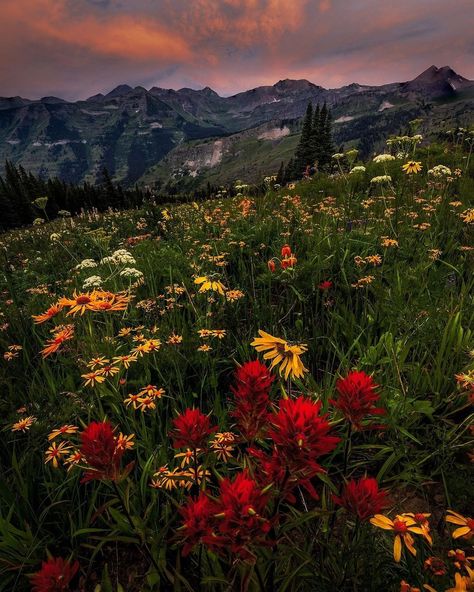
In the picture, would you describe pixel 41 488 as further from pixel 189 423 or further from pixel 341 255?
pixel 341 255

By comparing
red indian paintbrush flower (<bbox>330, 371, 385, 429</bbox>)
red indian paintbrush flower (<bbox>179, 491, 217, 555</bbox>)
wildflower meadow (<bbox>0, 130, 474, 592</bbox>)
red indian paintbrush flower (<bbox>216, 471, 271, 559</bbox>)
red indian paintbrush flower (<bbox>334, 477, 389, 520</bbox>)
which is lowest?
wildflower meadow (<bbox>0, 130, 474, 592</bbox>)

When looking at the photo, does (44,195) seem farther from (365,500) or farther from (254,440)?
(365,500)

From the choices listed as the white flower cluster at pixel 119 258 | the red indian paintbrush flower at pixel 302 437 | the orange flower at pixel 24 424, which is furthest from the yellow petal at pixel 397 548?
the white flower cluster at pixel 119 258

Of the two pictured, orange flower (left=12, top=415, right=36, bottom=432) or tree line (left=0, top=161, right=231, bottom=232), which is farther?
tree line (left=0, top=161, right=231, bottom=232)

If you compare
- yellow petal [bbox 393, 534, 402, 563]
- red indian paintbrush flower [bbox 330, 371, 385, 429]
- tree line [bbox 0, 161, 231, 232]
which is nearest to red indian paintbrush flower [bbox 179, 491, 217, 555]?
red indian paintbrush flower [bbox 330, 371, 385, 429]

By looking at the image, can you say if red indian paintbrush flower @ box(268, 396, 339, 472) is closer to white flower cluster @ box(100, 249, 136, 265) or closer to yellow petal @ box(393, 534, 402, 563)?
yellow petal @ box(393, 534, 402, 563)

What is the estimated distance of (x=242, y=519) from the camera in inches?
37.5

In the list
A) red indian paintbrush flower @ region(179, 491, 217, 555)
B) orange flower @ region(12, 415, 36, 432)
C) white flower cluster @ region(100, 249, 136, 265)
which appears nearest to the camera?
red indian paintbrush flower @ region(179, 491, 217, 555)

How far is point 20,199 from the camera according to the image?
63406mm

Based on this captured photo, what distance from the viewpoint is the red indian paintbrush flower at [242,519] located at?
938 mm

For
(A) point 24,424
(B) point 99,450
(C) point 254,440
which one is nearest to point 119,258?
(A) point 24,424

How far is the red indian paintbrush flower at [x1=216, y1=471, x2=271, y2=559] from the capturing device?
3.08ft

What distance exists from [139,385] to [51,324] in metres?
2.11

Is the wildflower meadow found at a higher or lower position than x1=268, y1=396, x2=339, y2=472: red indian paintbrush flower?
lower
